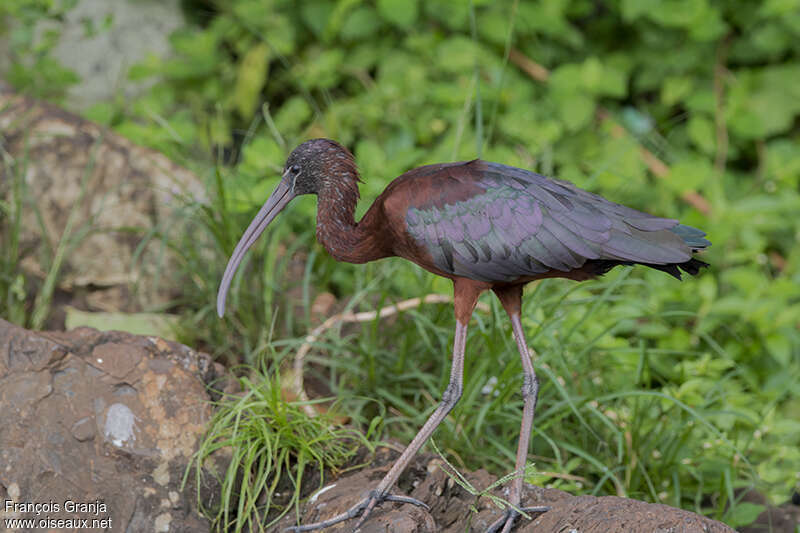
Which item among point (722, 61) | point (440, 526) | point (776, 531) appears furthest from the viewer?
point (722, 61)

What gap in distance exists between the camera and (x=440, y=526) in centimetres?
307

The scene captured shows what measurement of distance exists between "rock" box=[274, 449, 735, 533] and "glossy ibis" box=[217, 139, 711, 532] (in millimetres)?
69

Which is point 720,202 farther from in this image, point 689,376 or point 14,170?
point 14,170

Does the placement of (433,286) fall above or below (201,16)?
below

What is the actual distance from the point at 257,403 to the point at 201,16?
14.3ft

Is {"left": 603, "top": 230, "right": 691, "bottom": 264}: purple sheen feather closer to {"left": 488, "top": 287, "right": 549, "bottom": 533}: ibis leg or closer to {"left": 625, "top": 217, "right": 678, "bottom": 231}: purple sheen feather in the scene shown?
{"left": 625, "top": 217, "right": 678, "bottom": 231}: purple sheen feather

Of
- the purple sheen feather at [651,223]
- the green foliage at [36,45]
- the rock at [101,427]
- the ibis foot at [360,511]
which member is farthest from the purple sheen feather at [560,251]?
the green foliage at [36,45]

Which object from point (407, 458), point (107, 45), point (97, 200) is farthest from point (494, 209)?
point (107, 45)

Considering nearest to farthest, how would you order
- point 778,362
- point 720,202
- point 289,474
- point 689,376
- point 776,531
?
point 289,474 → point 776,531 → point 689,376 → point 778,362 → point 720,202

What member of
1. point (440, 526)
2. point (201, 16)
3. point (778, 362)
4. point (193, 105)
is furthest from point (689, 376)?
point (201, 16)

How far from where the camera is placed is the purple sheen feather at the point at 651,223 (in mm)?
2973

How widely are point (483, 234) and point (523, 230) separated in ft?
0.44

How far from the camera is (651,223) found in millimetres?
A: 2990

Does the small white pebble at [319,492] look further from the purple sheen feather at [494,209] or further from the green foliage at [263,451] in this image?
the purple sheen feather at [494,209]
